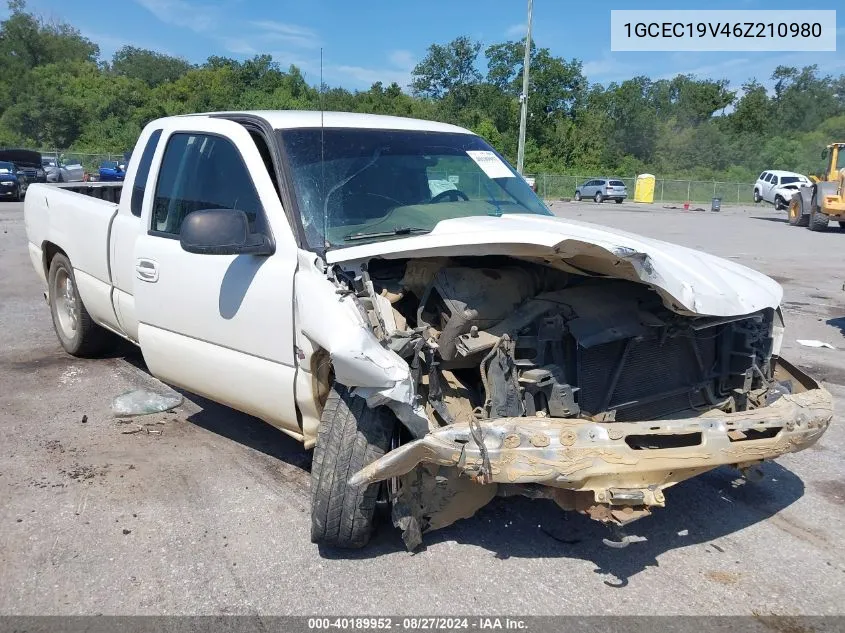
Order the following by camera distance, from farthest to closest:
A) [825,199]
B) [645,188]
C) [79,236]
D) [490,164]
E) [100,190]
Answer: [645,188], [825,199], [100,190], [79,236], [490,164]

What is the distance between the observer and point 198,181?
4367mm

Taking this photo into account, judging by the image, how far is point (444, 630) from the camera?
2.76 meters

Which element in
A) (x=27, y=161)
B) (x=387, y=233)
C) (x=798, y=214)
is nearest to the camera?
(x=387, y=233)

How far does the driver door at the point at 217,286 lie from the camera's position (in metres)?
3.54

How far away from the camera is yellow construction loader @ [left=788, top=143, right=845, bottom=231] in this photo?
22141 millimetres

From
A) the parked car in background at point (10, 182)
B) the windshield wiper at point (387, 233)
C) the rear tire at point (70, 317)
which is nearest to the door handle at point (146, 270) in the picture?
the windshield wiper at point (387, 233)

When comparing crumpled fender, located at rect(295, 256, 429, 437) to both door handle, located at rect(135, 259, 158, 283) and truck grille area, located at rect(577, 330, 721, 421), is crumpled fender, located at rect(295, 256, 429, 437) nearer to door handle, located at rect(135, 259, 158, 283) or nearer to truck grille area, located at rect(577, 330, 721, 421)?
truck grille area, located at rect(577, 330, 721, 421)

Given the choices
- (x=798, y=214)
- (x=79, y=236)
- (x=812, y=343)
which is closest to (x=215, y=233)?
(x=79, y=236)

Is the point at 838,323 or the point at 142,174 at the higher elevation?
the point at 142,174

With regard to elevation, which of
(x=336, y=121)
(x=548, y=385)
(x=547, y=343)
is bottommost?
(x=548, y=385)

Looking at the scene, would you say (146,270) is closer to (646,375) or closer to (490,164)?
(490,164)

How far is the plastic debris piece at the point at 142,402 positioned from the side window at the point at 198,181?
138 cm

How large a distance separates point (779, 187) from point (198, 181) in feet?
126

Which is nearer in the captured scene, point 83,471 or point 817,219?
point 83,471
